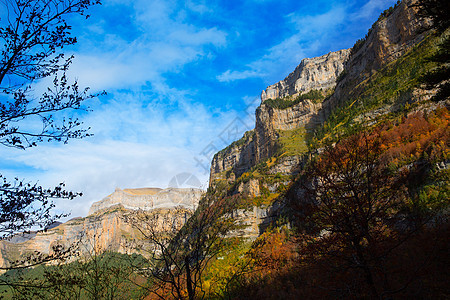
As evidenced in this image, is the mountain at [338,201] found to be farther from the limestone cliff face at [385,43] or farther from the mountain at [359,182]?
the limestone cliff face at [385,43]

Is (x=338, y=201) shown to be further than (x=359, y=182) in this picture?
No

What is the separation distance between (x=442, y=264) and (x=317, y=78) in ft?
502

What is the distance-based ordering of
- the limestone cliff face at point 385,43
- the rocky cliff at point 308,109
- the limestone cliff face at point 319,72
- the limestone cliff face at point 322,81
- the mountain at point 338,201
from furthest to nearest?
the limestone cliff face at point 319,72 → the rocky cliff at point 308,109 → the limestone cliff face at point 322,81 → the limestone cliff face at point 385,43 → the mountain at point 338,201

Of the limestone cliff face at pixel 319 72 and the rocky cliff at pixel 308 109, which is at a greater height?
the limestone cliff face at pixel 319 72

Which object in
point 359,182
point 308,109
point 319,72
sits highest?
point 319,72

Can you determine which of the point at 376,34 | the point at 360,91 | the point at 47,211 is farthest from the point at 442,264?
the point at 376,34

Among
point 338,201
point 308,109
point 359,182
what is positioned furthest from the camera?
point 308,109

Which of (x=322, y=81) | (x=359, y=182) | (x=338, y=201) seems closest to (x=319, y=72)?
(x=322, y=81)

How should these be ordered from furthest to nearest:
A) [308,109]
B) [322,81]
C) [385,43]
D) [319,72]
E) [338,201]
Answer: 1. [319,72]
2. [322,81]
3. [308,109]
4. [385,43]
5. [338,201]

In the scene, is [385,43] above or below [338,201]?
above

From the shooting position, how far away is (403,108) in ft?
139

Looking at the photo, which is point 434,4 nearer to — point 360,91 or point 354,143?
point 354,143

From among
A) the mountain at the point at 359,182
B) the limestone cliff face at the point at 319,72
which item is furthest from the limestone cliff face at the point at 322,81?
the mountain at the point at 359,182

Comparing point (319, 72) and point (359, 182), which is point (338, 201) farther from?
point (319, 72)
